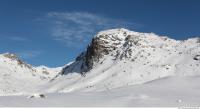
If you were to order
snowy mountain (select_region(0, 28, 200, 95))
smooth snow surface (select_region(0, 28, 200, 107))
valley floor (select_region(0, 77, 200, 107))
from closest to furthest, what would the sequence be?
valley floor (select_region(0, 77, 200, 107))
smooth snow surface (select_region(0, 28, 200, 107))
snowy mountain (select_region(0, 28, 200, 95))

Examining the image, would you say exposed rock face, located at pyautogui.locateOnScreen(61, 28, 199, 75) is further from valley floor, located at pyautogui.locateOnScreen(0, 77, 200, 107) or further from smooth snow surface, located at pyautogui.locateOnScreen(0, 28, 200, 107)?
valley floor, located at pyautogui.locateOnScreen(0, 77, 200, 107)

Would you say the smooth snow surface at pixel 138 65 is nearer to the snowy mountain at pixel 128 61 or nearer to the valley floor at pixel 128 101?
the snowy mountain at pixel 128 61

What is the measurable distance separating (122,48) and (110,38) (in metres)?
8.42

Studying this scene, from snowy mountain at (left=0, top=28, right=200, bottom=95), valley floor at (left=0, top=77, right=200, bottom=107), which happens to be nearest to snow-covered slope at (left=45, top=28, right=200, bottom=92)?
snowy mountain at (left=0, top=28, right=200, bottom=95)

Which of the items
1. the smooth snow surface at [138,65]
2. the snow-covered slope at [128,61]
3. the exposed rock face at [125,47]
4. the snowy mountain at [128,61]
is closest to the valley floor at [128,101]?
the smooth snow surface at [138,65]

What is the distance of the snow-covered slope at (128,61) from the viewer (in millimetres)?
57594

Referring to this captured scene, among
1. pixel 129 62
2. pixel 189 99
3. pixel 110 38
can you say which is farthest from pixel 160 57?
pixel 189 99

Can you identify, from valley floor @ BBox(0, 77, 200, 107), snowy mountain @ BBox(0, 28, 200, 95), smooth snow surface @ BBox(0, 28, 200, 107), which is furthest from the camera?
snowy mountain @ BBox(0, 28, 200, 95)

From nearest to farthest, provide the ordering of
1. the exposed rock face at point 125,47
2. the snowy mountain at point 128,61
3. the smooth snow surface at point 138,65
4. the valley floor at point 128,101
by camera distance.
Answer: the valley floor at point 128,101
the smooth snow surface at point 138,65
the snowy mountain at point 128,61
the exposed rock face at point 125,47

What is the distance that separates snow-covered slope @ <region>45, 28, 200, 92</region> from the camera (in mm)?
57594

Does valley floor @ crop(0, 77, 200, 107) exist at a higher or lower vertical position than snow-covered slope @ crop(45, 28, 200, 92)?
lower

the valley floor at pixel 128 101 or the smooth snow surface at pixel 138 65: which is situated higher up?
the smooth snow surface at pixel 138 65

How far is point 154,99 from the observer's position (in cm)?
1120

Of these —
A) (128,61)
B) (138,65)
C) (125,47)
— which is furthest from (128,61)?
(125,47)
